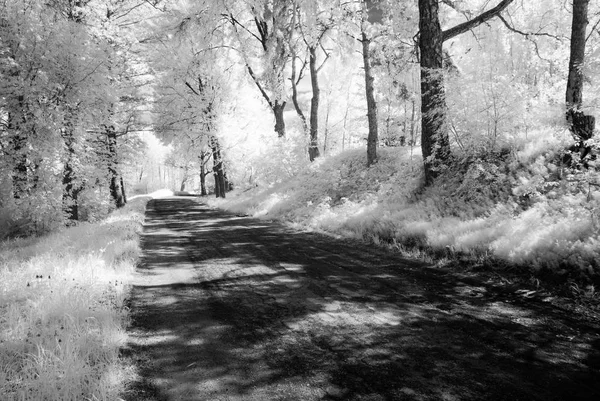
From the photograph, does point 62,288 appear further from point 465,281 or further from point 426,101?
point 426,101

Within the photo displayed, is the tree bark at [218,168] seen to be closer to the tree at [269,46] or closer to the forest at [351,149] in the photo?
the forest at [351,149]

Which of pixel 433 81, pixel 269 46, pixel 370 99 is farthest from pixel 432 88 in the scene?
pixel 370 99

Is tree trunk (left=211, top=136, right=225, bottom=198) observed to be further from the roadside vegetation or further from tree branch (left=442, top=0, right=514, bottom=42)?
tree branch (left=442, top=0, right=514, bottom=42)

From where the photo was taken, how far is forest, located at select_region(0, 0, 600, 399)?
6031 millimetres

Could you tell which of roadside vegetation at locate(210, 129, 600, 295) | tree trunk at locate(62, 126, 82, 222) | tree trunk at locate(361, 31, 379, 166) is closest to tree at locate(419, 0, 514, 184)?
roadside vegetation at locate(210, 129, 600, 295)

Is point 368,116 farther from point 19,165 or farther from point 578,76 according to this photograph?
point 19,165

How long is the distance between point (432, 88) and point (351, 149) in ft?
27.8

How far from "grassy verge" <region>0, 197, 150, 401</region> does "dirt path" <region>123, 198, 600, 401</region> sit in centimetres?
28

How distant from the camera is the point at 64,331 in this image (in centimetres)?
373

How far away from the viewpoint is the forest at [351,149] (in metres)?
6.03

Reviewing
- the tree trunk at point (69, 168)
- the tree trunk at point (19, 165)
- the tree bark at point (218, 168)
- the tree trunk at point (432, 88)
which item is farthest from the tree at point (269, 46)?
the tree trunk at point (19, 165)

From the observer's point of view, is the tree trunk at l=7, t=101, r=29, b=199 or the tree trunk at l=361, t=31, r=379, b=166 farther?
the tree trunk at l=361, t=31, r=379, b=166

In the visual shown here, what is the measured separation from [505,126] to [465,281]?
17.1ft

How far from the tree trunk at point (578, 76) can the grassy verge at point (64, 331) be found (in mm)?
9513
